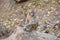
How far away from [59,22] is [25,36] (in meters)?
2.10

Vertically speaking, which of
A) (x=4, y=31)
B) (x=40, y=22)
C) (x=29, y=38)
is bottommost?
(x=4, y=31)

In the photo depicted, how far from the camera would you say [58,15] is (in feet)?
21.0

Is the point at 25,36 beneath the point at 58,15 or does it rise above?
above

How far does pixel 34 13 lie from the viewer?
7.04 m

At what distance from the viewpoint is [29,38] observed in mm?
4156

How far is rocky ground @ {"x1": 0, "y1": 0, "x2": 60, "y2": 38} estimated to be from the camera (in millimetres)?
6116

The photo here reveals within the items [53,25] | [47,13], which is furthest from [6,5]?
[53,25]

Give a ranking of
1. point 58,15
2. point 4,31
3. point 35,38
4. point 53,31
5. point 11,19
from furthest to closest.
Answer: point 11,19 < point 4,31 < point 58,15 < point 53,31 < point 35,38

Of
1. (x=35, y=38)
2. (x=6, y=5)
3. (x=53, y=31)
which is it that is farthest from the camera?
(x=6, y=5)

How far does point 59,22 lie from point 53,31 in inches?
14.6

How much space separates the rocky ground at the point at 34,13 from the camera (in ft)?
20.1

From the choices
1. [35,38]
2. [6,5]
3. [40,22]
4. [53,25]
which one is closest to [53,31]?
[53,25]

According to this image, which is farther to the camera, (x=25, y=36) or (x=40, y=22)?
(x=40, y=22)

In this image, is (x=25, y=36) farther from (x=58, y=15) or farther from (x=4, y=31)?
(x=4, y=31)
